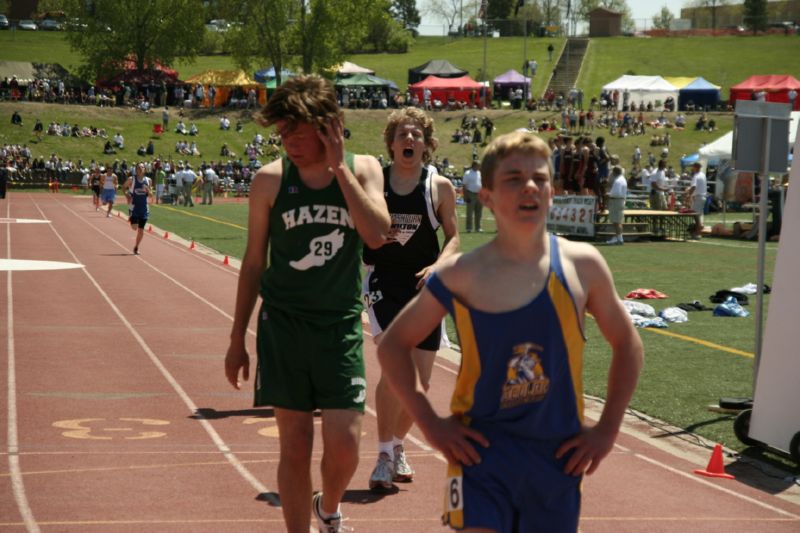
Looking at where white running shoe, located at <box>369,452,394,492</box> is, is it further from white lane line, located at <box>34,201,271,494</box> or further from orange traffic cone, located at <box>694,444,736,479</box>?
orange traffic cone, located at <box>694,444,736,479</box>

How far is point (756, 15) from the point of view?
143 metres

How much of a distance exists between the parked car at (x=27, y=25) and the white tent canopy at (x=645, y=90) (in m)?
70.7

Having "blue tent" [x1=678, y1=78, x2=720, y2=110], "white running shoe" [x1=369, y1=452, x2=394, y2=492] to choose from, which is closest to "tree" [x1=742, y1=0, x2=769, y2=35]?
"blue tent" [x1=678, y1=78, x2=720, y2=110]

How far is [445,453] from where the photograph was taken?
348cm

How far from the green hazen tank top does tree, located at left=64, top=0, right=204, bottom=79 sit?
94.8m

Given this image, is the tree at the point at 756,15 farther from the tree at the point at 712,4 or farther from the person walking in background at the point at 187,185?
the person walking in background at the point at 187,185

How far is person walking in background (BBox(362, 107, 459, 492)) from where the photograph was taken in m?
7.11

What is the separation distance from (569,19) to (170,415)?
484 ft

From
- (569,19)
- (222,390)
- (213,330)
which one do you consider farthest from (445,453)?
(569,19)

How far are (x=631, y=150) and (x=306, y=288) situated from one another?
225 feet

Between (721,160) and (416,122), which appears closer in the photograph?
(416,122)

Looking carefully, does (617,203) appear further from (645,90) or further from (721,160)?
(645,90)

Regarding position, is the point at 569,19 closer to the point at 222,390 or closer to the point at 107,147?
the point at 107,147

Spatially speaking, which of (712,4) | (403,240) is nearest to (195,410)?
(403,240)
